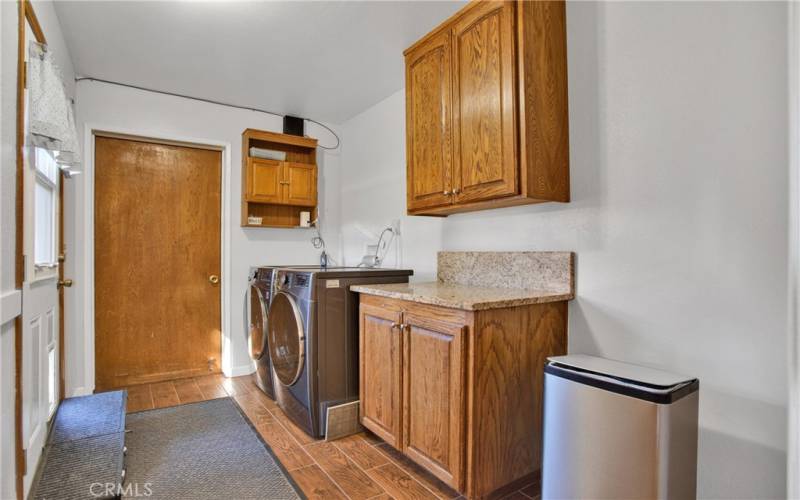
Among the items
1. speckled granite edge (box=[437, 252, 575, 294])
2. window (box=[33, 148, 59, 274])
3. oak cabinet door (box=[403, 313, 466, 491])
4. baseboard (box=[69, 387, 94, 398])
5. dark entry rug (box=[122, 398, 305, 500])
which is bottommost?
dark entry rug (box=[122, 398, 305, 500])

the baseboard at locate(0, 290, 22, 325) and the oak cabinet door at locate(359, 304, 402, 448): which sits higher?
the baseboard at locate(0, 290, 22, 325)

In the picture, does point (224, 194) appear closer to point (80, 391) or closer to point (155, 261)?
point (155, 261)

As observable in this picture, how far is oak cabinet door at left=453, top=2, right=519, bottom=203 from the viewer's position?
1.73 meters

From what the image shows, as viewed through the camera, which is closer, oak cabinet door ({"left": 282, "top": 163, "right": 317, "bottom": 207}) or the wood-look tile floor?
the wood-look tile floor

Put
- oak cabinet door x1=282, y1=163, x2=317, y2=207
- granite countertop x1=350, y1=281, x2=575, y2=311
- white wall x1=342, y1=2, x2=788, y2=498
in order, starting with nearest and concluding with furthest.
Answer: white wall x1=342, y1=2, x2=788, y2=498 → granite countertop x1=350, y1=281, x2=575, y2=311 → oak cabinet door x1=282, y1=163, x2=317, y2=207

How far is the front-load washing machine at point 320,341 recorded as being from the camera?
226 centimetres

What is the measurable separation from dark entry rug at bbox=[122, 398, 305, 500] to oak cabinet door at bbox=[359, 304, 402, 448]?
48cm

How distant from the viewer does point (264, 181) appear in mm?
3445

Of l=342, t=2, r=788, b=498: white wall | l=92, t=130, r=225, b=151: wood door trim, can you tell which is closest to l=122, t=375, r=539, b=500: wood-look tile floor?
l=342, t=2, r=788, b=498: white wall

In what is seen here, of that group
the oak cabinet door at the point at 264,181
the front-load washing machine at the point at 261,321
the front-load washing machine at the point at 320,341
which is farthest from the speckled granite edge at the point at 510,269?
the oak cabinet door at the point at 264,181

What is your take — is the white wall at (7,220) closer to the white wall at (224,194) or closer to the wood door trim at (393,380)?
the wood door trim at (393,380)

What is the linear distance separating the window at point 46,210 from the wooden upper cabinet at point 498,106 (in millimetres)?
1936

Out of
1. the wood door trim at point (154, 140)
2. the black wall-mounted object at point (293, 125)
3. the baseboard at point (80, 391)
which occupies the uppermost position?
the black wall-mounted object at point (293, 125)

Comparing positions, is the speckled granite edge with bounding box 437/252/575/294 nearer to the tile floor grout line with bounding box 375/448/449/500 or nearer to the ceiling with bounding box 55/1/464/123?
the tile floor grout line with bounding box 375/448/449/500
